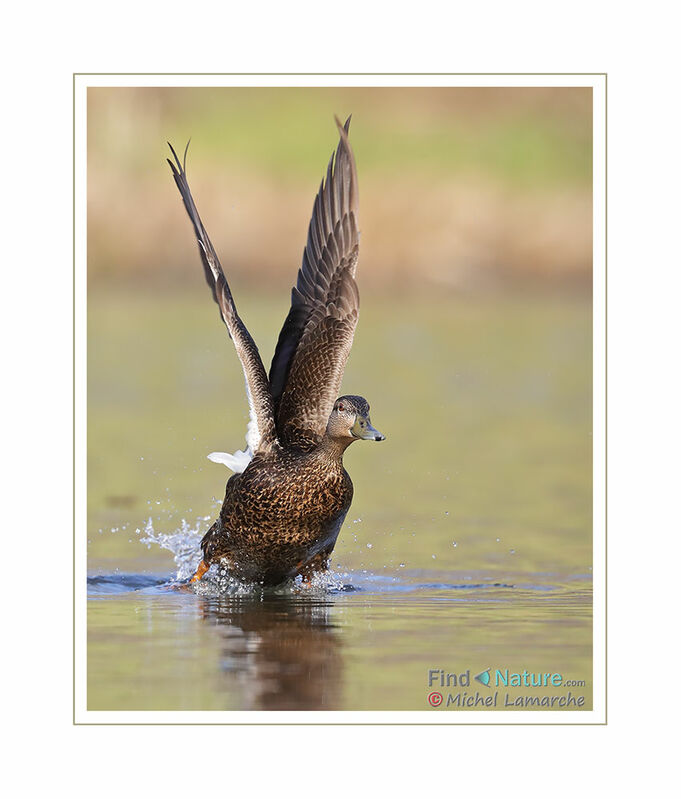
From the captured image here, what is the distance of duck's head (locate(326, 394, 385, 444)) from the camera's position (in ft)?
28.6

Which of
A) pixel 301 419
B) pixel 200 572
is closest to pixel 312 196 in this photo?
pixel 301 419

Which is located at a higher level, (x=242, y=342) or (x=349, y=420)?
(x=242, y=342)

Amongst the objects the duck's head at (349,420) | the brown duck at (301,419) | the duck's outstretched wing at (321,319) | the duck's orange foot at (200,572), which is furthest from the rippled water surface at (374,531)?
the duck's outstretched wing at (321,319)

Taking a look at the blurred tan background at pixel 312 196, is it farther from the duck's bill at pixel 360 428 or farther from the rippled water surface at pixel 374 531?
the duck's bill at pixel 360 428

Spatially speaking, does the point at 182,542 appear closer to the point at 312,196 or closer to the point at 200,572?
the point at 200,572

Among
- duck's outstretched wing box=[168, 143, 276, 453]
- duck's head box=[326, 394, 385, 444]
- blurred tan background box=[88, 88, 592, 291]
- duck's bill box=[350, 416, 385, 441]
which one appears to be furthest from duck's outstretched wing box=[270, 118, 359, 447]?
blurred tan background box=[88, 88, 592, 291]

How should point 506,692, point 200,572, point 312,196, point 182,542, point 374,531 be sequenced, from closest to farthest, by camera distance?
point 506,692 < point 200,572 < point 182,542 < point 374,531 < point 312,196

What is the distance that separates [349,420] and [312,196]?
1401 cm

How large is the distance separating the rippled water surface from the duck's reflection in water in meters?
0.02

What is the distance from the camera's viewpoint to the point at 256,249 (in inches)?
870

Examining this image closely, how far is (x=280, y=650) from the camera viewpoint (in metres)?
7.45

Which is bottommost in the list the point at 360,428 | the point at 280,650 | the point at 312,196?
the point at 280,650
